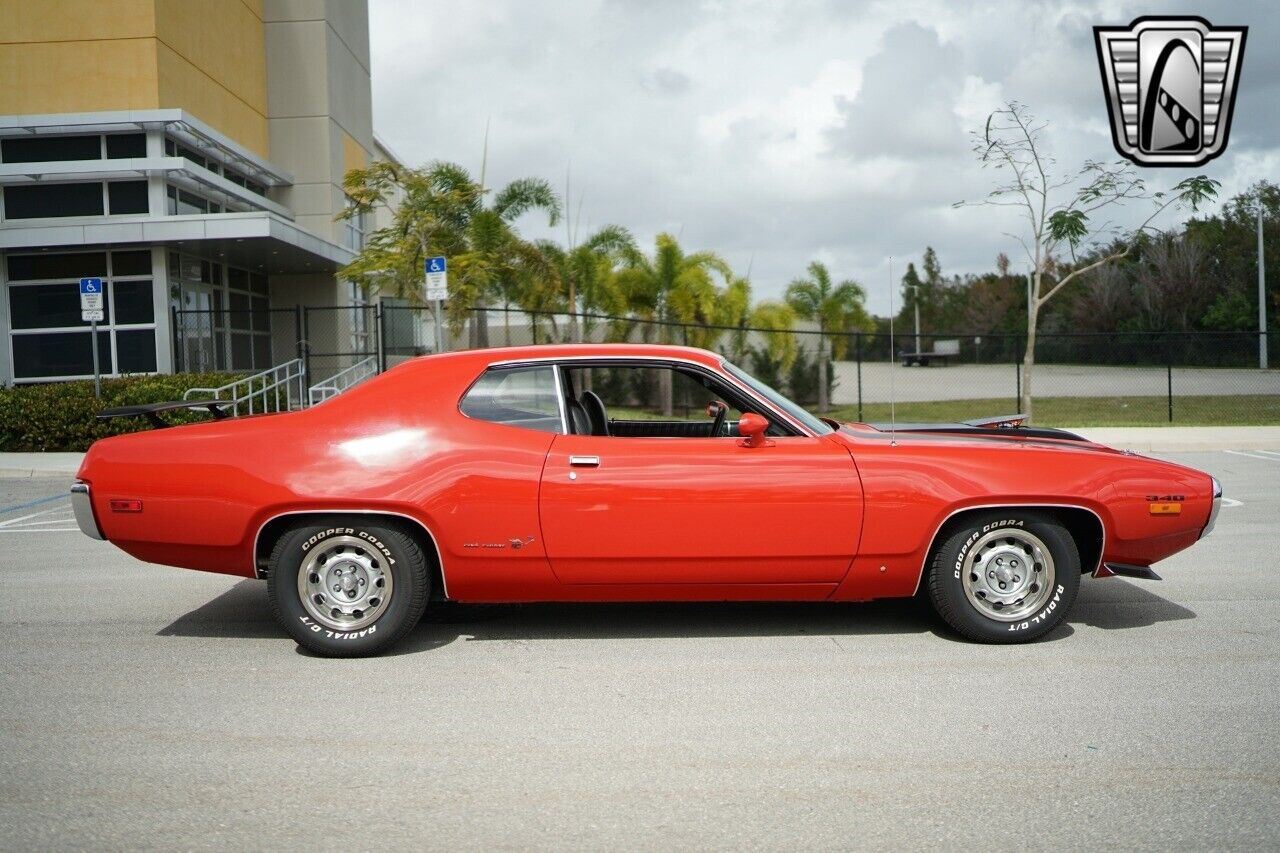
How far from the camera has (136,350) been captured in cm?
2414

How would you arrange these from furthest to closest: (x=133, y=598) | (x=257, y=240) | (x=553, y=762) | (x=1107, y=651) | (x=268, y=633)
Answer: (x=257, y=240), (x=133, y=598), (x=268, y=633), (x=1107, y=651), (x=553, y=762)

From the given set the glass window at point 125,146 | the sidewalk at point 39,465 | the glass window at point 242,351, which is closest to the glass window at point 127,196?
the glass window at point 125,146

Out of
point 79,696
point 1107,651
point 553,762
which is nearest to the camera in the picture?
point 553,762

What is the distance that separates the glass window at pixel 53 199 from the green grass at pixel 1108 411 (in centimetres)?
1674

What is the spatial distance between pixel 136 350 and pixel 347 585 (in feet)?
67.5

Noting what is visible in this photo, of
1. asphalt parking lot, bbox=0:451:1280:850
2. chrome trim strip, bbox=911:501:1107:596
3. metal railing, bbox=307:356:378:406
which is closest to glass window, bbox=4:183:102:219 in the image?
metal railing, bbox=307:356:378:406

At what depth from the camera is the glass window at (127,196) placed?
80.0 feet

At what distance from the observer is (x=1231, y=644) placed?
5875 millimetres

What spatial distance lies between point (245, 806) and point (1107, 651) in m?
4.09

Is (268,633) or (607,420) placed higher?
(607,420)

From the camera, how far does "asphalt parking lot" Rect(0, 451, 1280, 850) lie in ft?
12.2

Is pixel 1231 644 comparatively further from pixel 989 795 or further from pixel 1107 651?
pixel 989 795

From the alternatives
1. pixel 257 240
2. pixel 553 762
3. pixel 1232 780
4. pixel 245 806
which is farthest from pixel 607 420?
pixel 257 240

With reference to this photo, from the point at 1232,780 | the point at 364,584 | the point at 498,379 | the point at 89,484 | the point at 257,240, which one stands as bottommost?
the point at 1232,780
